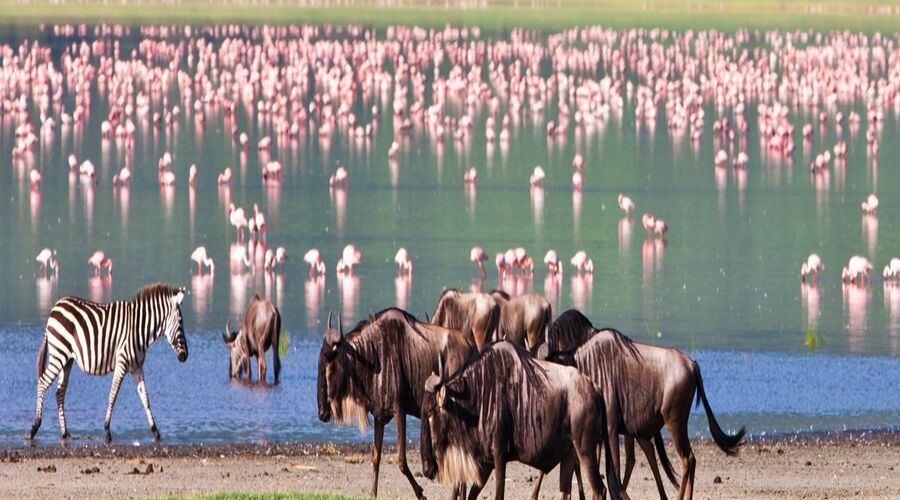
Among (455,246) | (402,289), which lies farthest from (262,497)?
(455,246)

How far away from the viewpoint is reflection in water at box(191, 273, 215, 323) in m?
24.9

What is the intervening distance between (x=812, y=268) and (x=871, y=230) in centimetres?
653

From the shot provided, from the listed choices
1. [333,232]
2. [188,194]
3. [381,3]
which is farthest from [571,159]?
[381,3]

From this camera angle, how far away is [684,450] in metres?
12.9

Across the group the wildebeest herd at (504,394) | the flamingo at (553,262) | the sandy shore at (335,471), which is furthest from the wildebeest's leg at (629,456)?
the flamingo at (553,262)

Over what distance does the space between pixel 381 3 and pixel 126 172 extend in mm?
81159

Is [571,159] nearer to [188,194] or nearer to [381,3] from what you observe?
[188,194]

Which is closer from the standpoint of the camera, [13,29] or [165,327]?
[165,327]

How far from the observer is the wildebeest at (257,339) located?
2005cm

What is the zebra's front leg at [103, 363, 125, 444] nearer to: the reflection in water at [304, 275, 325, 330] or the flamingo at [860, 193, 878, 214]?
the reflection in water at [304, 275, 325, 330]

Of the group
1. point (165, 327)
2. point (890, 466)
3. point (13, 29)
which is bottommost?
point (890, 466)

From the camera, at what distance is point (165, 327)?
56.8 feet

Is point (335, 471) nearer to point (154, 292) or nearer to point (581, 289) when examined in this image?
point (154, 292)

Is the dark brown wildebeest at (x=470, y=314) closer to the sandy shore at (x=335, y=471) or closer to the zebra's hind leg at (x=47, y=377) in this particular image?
the sandy shore at (x=335, y=471)
